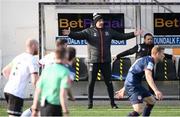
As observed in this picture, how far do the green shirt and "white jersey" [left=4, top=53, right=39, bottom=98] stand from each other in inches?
69.2

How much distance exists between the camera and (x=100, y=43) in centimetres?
1681

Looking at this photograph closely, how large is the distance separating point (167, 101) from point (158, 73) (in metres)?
0.83

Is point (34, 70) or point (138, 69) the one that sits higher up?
point (34, 70)

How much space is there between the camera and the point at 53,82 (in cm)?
1017

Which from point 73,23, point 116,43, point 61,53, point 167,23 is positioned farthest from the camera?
point 116,43

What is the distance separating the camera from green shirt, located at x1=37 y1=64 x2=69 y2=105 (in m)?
10.1

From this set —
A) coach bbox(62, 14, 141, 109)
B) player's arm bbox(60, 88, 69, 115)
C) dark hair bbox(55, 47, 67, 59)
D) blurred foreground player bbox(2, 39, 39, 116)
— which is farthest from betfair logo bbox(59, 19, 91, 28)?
player's arm bbox(60, 88, 69, 115)

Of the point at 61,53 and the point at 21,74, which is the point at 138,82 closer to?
the point at 21,74

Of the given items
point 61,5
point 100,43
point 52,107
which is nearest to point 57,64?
point 52,107

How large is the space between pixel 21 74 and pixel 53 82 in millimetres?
2030

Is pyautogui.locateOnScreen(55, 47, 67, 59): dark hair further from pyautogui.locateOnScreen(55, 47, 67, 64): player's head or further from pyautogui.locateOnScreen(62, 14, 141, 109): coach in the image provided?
pyautogui.locateOnScreen(62, 14, 141, 109): coach

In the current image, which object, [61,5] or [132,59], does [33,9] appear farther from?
[132,59]

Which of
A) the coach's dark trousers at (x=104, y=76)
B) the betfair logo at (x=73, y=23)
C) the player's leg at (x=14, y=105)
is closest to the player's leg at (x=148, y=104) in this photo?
the player's leg at (x=14, y=105)

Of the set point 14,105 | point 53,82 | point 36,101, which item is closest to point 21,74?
point 14,105
